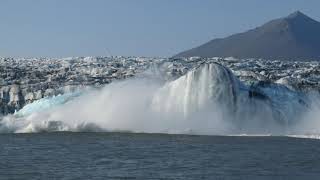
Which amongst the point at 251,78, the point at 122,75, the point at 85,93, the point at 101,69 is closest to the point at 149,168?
the point at 85,93

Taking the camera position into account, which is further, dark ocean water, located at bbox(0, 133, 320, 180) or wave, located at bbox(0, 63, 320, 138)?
wave, located at bbox(0, 63, 320, 138)

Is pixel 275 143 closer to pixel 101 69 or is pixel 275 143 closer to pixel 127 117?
pixel 127 117

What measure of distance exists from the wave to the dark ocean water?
14.6 feet

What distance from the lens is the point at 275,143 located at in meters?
47.3

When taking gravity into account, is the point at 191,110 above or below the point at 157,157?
above

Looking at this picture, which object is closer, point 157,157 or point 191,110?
point 157,157

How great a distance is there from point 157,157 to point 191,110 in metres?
18.0

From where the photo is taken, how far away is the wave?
56.7 meters

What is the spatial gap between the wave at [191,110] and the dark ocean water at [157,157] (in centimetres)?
445

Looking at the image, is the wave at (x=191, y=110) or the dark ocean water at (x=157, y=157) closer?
the dark ocean water at (x=157, y=157)

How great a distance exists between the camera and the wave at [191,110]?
56.7m

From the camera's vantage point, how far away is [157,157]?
39688mm

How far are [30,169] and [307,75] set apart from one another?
5223cm

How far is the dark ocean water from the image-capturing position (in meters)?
33.7
